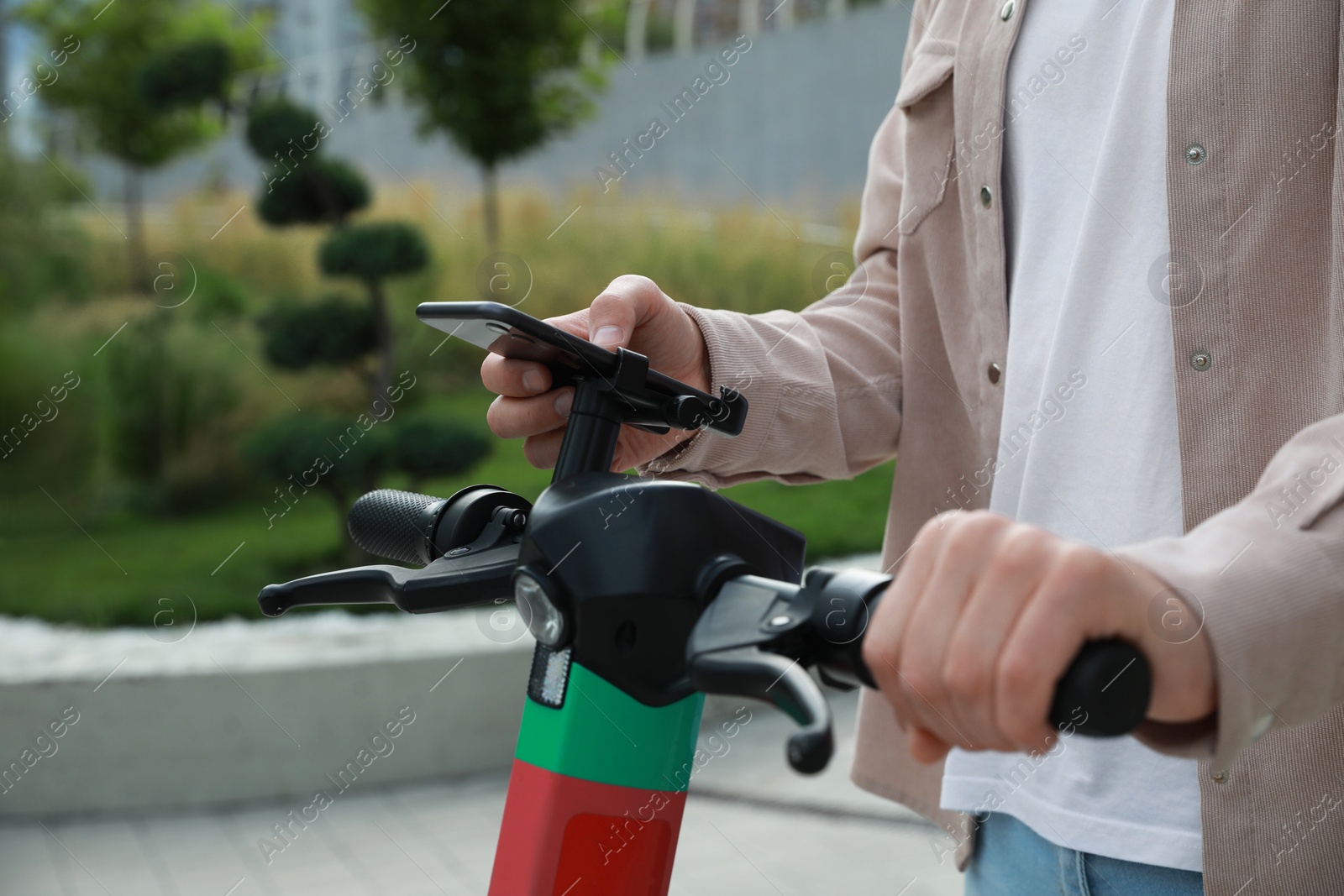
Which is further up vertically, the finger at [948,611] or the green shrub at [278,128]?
the finger at [948,611]

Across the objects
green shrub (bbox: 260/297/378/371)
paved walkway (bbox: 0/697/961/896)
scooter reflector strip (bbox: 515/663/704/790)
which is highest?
scooter reflector strip (bbox: 515/663/704/790)

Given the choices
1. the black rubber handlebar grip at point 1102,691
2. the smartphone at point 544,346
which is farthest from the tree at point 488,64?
the black rubber handlebar grip at point 1102,691

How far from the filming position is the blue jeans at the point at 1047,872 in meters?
1.00

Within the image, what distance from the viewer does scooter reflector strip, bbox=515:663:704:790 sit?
73 cm

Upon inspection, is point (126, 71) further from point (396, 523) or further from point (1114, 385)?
point (1114, 385)

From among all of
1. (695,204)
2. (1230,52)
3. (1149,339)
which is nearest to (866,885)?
(1149,339)


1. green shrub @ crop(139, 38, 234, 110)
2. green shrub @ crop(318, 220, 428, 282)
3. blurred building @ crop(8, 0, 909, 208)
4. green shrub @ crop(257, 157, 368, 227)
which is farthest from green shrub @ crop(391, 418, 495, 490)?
blurred building @ crop(8, 0, 909, 208)

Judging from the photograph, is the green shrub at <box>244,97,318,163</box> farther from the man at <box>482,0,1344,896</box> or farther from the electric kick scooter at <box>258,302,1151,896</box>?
the electric kick scooter at <box>258,302,1151,896</box>

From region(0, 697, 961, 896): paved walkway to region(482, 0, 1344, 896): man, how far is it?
193 cm

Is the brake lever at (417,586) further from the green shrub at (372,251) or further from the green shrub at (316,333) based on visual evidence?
the green shrub at (316,333)

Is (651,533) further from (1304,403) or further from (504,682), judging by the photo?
(504,682)

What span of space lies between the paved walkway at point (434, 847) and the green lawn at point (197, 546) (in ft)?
3.73

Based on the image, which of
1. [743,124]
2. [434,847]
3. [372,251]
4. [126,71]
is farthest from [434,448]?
[743,124]

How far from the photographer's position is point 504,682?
12.1 ft
